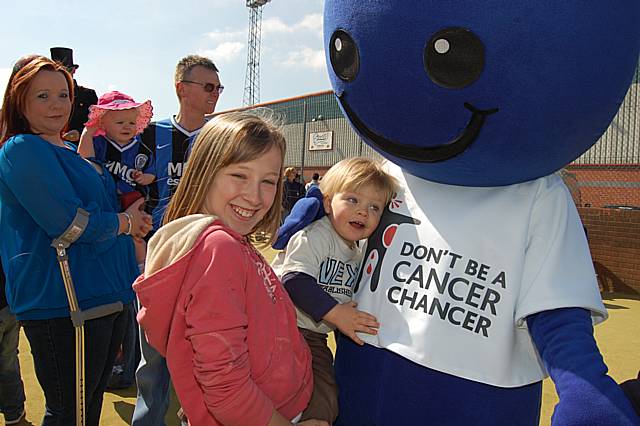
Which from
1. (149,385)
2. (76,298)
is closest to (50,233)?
(76,298)

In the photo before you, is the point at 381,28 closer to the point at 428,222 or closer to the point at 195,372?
the point at 428,222

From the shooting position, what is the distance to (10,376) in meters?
3.03

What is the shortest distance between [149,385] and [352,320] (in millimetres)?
1416

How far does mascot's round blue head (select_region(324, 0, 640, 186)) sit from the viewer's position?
1276 millimetres

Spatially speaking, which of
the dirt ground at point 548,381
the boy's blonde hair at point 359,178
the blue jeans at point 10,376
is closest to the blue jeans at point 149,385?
the dirt ground at point 548,381

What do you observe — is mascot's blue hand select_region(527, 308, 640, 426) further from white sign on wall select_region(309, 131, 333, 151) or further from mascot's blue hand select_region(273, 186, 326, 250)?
white sign on wall select_region(309, 131, 333, 151)

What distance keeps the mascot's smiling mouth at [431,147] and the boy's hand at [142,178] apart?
181 centimetres

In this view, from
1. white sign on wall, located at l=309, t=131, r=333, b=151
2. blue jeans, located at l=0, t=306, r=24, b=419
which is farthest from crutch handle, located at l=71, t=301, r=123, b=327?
white sign on wall, located at l=309, t=131, r=333, b=151

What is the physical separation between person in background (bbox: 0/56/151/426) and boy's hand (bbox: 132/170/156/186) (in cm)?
80

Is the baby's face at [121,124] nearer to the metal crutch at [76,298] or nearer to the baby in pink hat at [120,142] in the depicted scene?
the baby in pink hat at [120,142]

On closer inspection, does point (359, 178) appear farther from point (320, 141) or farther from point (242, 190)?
point (320, 141)

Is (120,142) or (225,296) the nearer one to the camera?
(225,296)

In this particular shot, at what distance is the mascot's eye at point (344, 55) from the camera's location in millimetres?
1498

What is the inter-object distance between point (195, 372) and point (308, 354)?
427 millimetres
